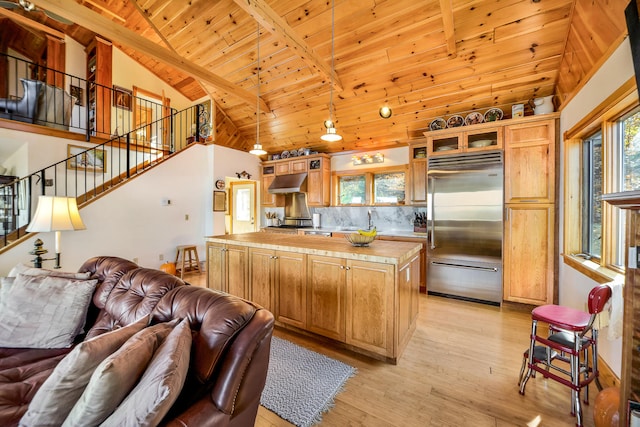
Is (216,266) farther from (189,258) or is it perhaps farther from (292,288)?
(189,258)

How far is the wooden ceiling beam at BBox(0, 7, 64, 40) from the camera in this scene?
15.4 ft

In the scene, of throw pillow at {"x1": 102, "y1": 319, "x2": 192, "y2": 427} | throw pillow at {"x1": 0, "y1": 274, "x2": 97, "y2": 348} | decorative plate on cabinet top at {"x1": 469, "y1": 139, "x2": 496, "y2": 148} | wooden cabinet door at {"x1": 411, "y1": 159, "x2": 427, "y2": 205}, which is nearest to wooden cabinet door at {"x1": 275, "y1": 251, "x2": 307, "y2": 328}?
throw pillow at {"x1": 0, "y1": 274, "x2": 97, "y2": 348}

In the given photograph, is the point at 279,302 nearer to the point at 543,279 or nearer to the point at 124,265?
the point at 124,265

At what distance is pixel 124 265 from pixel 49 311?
458 mm

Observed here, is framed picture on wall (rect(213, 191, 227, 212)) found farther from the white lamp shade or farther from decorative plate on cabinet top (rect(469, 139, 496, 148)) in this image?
decorative plate on cabinet top (rect(469, 139, 496, 148))

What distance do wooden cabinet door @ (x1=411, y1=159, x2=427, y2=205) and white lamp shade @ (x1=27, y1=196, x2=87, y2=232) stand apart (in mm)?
4575

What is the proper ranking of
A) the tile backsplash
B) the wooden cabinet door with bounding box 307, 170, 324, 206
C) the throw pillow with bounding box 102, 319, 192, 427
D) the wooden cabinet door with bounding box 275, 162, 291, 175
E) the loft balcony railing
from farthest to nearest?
the wooden cabinet door with bounding box 275, 162, 291, 175 → the wooden cabinet door with bounding box 307, 170, 324, 206 → the tile backsplash → the loft balcony railing → the throw pillow with bounding box 102, 319, 192, 427

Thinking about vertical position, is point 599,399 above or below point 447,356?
above

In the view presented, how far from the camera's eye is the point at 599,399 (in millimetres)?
1519

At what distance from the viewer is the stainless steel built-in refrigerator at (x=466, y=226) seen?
3.54m

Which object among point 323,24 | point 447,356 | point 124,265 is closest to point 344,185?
point 323,24

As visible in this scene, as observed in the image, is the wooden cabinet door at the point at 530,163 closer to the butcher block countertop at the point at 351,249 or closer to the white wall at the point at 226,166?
the butcher block countertop at the point at 351,249

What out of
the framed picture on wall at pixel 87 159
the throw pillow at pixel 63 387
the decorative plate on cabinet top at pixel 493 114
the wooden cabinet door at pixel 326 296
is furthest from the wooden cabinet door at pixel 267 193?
the throw pillow at pixel 63 387

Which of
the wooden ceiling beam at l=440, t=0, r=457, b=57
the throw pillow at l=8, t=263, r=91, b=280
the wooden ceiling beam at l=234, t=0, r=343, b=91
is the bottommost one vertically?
the throw pillow at l=8, t=263, r=91, b=280
